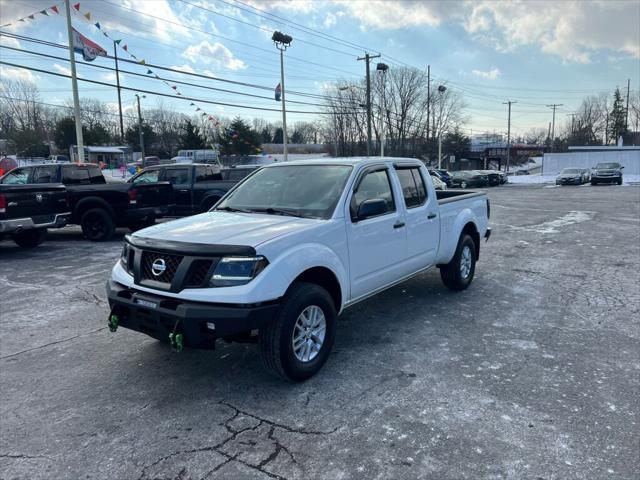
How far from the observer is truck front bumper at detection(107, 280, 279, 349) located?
3.21 meters

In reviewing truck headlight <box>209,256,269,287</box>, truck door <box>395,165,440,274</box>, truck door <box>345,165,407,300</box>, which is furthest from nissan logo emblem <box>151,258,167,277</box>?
truck door <box>395,165,440,274</box>

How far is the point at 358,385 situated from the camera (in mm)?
3740

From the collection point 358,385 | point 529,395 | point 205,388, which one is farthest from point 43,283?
point 529,395

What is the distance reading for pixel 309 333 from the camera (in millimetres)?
3801

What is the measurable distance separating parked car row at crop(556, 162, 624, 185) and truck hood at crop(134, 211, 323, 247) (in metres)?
37.7

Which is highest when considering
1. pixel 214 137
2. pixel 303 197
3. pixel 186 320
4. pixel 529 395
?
pixel 214 137

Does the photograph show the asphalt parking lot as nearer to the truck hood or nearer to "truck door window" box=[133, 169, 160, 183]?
the truck hood

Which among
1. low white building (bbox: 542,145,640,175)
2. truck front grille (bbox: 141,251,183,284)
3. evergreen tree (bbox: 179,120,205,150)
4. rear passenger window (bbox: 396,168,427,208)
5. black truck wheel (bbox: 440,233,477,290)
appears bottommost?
black truck wheel (bbox: 440,233,477,290)

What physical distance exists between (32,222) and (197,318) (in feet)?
25.5

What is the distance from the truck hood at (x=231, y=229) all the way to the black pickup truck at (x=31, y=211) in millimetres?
6330

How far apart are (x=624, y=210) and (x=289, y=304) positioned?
59.8ft

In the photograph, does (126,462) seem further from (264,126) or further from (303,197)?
(264,126)

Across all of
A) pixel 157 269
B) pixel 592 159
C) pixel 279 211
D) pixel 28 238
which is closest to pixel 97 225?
pixel 28 238

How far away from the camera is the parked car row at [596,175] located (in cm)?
3444
